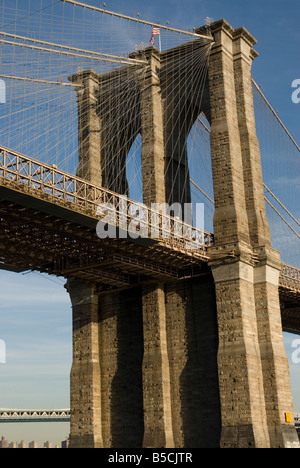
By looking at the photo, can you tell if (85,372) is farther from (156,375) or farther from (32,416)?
(32,416)

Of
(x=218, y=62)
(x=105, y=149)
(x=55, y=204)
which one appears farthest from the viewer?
(x=105, y=149)

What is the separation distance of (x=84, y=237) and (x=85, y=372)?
1429 centimetres

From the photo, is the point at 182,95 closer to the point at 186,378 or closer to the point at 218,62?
the point at 218,62

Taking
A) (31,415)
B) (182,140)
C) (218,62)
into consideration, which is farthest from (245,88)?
(31,415)

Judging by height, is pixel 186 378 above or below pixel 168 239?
below

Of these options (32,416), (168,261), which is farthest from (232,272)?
(32,416)

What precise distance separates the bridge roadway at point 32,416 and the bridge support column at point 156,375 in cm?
9891

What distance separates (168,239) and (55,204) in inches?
432

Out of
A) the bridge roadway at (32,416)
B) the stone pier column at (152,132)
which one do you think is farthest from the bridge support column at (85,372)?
the bridge roadway at (32,416)

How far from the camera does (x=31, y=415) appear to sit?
479 feet

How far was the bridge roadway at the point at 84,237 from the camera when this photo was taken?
37250 millimetres

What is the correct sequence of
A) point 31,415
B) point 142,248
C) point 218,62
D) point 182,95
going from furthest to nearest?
point 31,415
point 182,95
point 218,62
point 142,248

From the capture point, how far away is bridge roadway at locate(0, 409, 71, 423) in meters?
143

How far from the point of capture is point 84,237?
42.8 m
